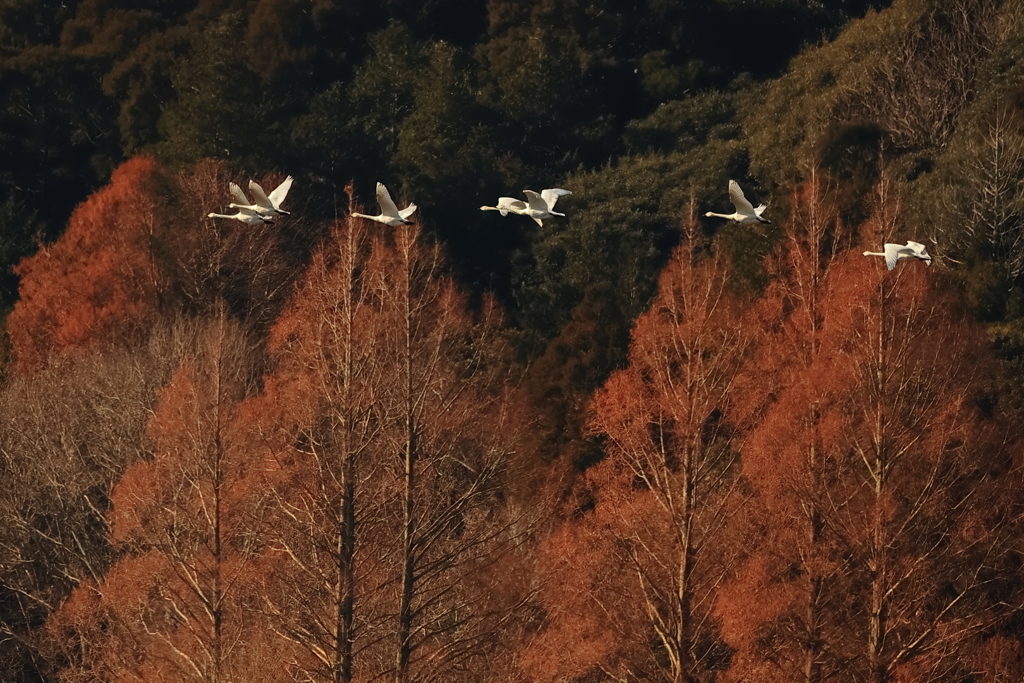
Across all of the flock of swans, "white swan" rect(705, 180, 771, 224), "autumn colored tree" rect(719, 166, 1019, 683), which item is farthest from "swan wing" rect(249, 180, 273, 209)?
"autumn colored tree" rect(719, 166, 1019, 683)

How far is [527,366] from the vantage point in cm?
3369

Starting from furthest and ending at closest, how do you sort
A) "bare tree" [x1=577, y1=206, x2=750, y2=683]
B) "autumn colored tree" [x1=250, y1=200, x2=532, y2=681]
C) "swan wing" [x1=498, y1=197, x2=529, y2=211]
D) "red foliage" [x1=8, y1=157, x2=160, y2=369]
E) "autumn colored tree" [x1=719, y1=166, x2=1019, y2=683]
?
"red foliage" [x1=8, y1=157, x2=160, y2=369], "swan wing" [x1=498, y1=197, x2=529, y2=211], "autumn colored tree" [x1=719, y1=166, x2=1019, y2=683], "bare tree" [x1=577, y1=206, x2=750, y2=683], "autumn colored tree" [x1=250, y1=200, x2=532, y2=681]

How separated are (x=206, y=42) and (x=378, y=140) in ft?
17.8

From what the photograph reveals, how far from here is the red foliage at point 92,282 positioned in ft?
131

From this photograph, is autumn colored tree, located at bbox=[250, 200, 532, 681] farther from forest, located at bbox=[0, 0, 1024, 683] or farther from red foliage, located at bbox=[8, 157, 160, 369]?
red foliage, located at bbox=[8, 157, 160, 369]

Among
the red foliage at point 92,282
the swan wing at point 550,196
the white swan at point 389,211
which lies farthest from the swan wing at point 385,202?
the red foliage at point 92,282

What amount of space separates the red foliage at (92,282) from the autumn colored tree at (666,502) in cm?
1587

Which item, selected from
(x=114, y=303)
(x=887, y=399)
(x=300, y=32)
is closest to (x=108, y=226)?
(x=114, y=303)

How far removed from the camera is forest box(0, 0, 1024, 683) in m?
23.4

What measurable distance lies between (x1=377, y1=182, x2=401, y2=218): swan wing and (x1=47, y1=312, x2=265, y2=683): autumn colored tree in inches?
113

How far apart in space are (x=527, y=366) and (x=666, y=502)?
10.2 meters

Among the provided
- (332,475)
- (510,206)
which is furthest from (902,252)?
(332,475)

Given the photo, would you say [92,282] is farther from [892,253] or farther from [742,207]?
[892,253]

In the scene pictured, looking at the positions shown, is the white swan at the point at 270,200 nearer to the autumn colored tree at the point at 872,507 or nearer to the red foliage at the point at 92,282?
the autumn colored tree at the point at 872,507
